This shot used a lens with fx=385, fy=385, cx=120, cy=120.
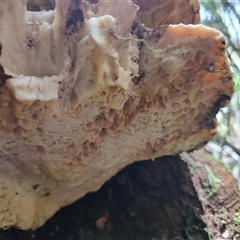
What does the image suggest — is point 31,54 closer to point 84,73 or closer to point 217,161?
point 84,73

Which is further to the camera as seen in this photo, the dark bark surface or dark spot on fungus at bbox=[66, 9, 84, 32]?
the dark bark surface

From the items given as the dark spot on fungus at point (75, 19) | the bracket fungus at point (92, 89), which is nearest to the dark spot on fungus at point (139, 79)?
the bracket fungus at point (92, 89)

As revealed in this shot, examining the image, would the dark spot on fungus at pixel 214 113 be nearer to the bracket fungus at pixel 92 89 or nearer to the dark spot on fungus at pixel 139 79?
the bracket fungus at pixel 92 89

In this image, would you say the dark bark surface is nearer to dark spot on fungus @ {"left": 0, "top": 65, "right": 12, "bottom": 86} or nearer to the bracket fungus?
the bracket fungus

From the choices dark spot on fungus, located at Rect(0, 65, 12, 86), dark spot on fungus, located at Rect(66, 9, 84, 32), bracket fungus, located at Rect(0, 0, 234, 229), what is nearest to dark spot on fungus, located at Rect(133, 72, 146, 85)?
bracket fungus, located at Rect(0, 0, 234, 229)

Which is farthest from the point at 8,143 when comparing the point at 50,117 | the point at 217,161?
the point at 217,161

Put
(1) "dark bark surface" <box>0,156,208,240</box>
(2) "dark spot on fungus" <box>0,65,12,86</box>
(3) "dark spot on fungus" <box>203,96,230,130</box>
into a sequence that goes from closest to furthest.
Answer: (2) "dark spot on fungus" <box>0,65,12,86</box>
(3) "dark spot on fungus" <box>203,96,230,130</box>
(1) "dark bark surface" <box>0,156,208,240</box>
